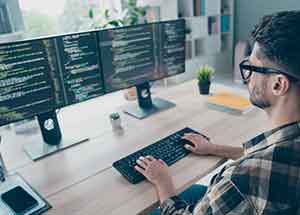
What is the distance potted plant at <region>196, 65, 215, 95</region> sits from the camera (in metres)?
1.81

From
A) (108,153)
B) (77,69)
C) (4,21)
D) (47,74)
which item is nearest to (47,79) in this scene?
(47,74)

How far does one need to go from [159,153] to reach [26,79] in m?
0.60

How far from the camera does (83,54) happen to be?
1.33 meters

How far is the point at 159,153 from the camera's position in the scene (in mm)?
1210

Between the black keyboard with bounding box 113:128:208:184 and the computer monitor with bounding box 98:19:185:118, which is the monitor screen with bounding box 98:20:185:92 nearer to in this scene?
the computer monitor with bounding box 98:19:185:118

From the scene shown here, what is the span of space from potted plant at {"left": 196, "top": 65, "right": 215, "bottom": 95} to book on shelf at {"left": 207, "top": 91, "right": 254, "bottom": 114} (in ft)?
0.32

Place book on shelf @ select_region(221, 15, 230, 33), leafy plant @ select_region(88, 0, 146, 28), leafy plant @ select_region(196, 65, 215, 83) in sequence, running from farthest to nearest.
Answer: book on shelf @ select_region(221, 15, 230, 33)
leafy plant @ select_region(88, 0, 146, 28)
leafy plant @ select_region(196, 65, 215, 83)

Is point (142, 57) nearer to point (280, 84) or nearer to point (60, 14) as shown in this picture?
point (280, 84)

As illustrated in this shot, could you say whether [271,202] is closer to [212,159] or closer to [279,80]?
[279,80]

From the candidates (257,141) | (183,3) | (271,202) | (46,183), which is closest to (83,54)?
(46,183)

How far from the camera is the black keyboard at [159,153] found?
109 centimetres

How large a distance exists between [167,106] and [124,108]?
24 centimetres

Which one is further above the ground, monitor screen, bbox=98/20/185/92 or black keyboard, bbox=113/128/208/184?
monitor screen, bbox=98/20/185/92

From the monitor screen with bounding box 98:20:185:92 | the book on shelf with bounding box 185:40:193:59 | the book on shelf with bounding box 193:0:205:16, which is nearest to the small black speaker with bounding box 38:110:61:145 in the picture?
the monitor screen with bounding box 98:20:185:92
